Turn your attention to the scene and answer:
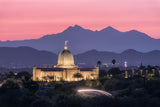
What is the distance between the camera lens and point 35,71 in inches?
4434

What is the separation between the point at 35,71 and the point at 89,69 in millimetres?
14633

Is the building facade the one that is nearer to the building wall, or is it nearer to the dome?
the building wall

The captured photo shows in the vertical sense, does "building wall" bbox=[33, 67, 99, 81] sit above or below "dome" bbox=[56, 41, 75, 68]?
below

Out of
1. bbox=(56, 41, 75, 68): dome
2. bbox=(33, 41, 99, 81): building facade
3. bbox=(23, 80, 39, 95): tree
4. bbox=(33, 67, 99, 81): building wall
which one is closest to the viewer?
bbox=(23, 80, 39, 95): tree

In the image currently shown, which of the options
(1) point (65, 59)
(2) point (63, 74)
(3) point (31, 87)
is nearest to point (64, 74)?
(2) point (63, 74)

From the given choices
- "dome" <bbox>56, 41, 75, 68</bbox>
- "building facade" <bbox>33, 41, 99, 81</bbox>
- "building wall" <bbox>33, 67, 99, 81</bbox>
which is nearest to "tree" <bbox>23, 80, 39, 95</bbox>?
"building facade" <bbox>33, 41, 99, 81</bbox>

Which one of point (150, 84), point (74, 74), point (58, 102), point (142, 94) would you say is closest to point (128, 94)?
point (142, 94)

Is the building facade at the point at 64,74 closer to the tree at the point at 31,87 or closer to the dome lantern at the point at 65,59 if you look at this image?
the dome lantern at the point at 65,59

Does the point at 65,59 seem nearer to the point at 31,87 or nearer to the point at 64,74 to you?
the point at 64,74

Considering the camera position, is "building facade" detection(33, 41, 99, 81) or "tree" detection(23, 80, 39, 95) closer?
"tree" detection(23, 80, 39, 95)

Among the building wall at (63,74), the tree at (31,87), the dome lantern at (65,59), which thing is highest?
the dome lantern at (65,59)

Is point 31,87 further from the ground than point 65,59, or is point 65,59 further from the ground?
point 65,59

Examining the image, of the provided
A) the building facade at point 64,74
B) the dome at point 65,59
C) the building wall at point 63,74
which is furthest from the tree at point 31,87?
the dome at point 65,59

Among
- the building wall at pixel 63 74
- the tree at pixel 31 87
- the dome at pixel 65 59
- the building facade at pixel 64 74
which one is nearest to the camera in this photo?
the tree at pixel 31 87
